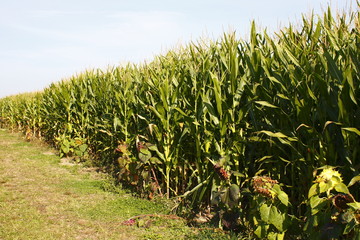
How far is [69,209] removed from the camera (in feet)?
17.2

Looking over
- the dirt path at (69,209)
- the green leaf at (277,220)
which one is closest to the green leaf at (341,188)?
the green leaf at (277,220)

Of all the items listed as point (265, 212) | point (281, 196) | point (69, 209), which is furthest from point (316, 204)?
point (69, 209)

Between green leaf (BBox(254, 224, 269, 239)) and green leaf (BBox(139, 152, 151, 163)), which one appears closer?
green leaf (BBox(254, 224, 269, 239))

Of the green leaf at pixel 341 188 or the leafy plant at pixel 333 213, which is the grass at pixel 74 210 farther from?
the green leaf at pixel 341 188

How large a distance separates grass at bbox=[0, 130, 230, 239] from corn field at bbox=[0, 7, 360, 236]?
0.43 m

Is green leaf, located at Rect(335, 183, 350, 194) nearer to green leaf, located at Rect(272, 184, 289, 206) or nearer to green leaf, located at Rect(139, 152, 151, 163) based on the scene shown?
green leaf, located at Rect(272, 184, 289, 206)

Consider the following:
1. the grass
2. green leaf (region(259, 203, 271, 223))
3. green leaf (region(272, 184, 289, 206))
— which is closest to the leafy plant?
green leaf (region(272, 184, 289, 206))

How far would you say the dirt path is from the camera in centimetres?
433

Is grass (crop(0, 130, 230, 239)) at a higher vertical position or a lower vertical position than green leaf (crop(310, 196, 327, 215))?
lower

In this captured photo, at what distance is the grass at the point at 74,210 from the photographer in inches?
169

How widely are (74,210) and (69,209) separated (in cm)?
11

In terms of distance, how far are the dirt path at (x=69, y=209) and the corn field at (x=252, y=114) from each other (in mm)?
470

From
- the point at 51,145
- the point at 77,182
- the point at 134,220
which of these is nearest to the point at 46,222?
the point at 134,220

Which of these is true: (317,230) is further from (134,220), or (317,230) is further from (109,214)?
(109,214)
